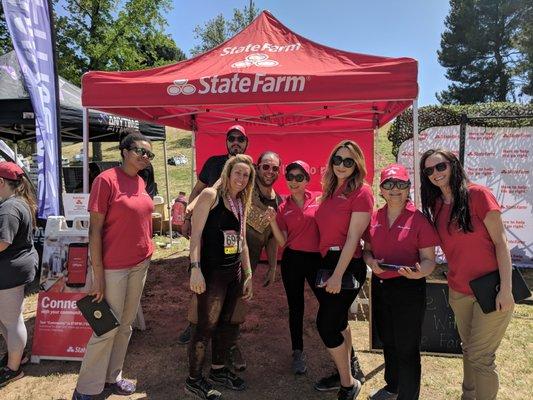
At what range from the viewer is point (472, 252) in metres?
2.20

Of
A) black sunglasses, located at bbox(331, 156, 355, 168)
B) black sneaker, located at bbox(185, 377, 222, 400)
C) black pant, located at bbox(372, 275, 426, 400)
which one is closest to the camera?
black pant, located at bbox(372, 275, 426, 400)

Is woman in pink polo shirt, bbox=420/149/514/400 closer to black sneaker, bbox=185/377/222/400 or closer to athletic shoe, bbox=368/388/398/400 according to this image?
athletic shoe, bbox=368/388/398/400

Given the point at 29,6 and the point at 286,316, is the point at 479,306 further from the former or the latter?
the point at 29,6

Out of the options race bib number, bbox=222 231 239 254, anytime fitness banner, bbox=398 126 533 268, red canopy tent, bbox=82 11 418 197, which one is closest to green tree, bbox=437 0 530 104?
anytime fitness banner, bbox=398 126 533 268

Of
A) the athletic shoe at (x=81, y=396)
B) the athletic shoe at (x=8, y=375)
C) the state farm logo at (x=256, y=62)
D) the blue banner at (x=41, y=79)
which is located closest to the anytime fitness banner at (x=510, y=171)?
the state farm logo at (x=256, y=62)

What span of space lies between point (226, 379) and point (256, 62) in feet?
9.29

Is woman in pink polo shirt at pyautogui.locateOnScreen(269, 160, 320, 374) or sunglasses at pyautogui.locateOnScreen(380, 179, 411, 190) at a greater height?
sunglasses at pyautogui.locateOnScreen(380, 179, 411, 190)

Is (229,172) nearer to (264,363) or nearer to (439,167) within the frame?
(439,167)

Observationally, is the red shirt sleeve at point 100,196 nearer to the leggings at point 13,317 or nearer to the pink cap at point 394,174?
the leggings at point 13,317

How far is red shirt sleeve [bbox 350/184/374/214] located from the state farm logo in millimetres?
1732

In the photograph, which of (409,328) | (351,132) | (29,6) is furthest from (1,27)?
(409,328)

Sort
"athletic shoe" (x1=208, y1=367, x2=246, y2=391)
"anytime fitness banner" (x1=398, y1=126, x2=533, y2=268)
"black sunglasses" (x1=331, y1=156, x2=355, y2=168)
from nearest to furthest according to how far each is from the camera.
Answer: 1. "black sunglasses" (x1=331, y1=156, x2=355, y2=168)
2. "athletic shoe" (x1=208, y1=367, x2=246, y2=391)
3. "anytime fitness banner" (x1=398, y1=126, x2=533, y2=268)

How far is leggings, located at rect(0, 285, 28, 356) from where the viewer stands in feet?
9.21

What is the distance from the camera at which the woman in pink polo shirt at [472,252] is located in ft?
7.01
